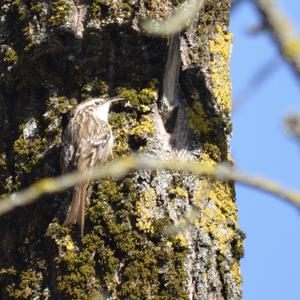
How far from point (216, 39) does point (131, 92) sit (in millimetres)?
431

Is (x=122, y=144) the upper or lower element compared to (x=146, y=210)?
upper

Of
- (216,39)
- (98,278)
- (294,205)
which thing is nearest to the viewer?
(294,205)

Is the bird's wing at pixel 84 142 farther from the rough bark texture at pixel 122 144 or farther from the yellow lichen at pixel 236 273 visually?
the yellow lichen at pixel 236 273

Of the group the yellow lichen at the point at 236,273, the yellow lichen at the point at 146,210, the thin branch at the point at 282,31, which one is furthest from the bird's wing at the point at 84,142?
the thin branch at the point at 282,31

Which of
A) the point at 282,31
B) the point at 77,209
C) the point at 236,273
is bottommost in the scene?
the point at 282,31

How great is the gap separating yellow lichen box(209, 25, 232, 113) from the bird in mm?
393

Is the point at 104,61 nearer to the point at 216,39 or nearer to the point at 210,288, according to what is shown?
the point at 216,39

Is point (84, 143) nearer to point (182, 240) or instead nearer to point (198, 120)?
point (198, 120)

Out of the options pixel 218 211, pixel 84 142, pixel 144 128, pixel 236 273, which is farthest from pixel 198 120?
pixel 84 142

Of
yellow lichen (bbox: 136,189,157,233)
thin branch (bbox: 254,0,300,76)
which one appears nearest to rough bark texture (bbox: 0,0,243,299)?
yellow lichen (bbox: 136,189,157,233)

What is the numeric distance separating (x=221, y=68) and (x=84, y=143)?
2.48 feet

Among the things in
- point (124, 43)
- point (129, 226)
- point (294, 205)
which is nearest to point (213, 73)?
point (124, 43)

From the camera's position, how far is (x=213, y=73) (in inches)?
122

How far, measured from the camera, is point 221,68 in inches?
124
